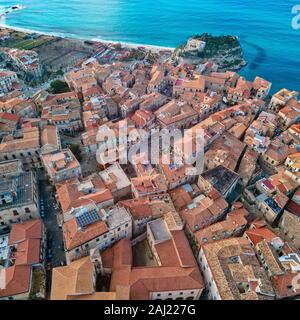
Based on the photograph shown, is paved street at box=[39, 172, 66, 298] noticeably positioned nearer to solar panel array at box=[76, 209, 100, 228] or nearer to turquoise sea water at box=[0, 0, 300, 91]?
solar panel array at box=[76, 209, 100, 228]

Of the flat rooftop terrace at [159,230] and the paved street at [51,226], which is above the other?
the flat rooftop terrace at [159,230]

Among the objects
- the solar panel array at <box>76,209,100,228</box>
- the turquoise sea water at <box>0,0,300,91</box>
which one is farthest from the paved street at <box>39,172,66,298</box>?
the turquoise sea water at <box>0,0,300,91</box>

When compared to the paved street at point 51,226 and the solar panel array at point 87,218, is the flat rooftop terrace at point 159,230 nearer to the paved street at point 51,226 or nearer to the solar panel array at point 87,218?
the solar panel array at point 87,218

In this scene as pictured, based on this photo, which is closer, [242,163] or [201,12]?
[242,163]

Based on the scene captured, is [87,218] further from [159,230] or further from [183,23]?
[183,23]

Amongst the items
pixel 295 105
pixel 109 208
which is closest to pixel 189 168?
pixel 109 208

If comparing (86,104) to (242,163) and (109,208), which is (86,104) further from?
(242,163)

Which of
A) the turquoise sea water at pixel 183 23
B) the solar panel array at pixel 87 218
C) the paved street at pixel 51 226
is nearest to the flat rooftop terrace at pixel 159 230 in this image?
the solar panel array at pixel 87 218
